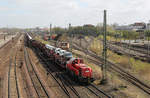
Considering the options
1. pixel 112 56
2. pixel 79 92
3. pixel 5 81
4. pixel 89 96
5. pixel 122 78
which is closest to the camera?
pixel 89 96

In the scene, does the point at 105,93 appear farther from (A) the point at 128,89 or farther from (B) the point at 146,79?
(B) the point at 146,79

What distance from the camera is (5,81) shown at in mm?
22891

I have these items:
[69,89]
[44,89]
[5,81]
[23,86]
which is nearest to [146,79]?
[69,89]

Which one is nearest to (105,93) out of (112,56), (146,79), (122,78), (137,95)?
(137,95)

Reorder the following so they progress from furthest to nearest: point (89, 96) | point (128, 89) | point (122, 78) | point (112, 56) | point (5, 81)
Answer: point (112, 56), point (122, 78), point (5, 81), point (128, 89), point (89, 96)

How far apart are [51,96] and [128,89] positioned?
26.6 ft

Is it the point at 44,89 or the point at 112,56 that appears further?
the point at 112,56

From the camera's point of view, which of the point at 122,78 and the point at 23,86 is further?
the point at 122,78

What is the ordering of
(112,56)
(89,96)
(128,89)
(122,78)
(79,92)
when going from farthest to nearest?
(112,56)
(122,78)
(128,89)
(79,92)
(89,96)

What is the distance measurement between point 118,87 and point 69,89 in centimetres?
518

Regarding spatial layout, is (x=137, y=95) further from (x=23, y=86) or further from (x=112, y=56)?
(x=112, y=56)

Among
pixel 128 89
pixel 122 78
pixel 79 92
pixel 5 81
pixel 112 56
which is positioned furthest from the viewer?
pixel 112 56

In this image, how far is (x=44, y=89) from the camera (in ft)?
63.6

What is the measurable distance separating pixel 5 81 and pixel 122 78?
47.0 ft
